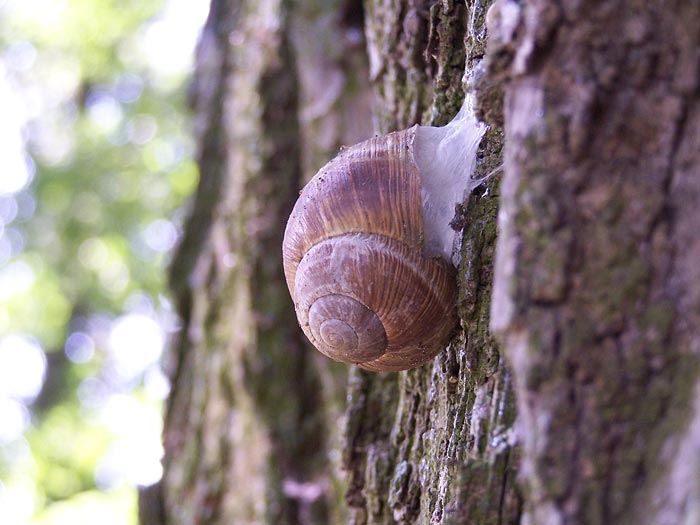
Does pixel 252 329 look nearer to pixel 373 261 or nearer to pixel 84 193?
pixel 373 261

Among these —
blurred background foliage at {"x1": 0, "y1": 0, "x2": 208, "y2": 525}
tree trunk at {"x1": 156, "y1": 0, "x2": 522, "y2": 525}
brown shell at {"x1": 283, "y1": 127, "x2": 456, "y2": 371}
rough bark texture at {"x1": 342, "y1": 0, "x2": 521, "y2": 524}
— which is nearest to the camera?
rough bark texture at {"x1": 342, "y1": 0, "x2": 521, "y2": 524}

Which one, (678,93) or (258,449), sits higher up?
(678,93)

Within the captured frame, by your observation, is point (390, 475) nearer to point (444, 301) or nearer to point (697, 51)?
point (444, 301)

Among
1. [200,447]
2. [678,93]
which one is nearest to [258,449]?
[200,447]

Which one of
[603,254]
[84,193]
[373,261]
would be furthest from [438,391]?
[84,193]

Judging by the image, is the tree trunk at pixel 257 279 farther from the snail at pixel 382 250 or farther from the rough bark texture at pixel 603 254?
the rough bark texture at pixel 603 254

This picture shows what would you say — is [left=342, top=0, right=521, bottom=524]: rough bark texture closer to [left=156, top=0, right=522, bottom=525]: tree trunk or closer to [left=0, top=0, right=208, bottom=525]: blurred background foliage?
[left=156, top=0, right=522, bottom=525]: tree trunk

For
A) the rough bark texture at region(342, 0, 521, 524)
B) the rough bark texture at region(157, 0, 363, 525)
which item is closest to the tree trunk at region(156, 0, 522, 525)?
the rough bark texture at region(157, 0, 363, 525)
